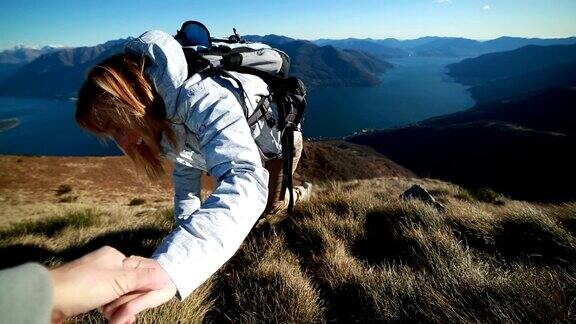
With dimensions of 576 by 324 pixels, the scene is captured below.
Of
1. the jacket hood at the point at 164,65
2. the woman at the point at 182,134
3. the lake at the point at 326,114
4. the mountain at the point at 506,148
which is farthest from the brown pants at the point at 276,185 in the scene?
the lake at the point at 326,114

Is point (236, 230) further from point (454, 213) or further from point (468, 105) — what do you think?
point (468, 105)

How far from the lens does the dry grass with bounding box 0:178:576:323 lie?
189 cm

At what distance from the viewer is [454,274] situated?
2.20 meters

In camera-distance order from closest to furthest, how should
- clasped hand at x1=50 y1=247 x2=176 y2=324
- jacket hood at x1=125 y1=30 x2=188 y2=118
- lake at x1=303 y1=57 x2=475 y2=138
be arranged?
clasped hand at x1=50 y1=247 x2=176 y2=324 < jacket hood at x1=125 y1=30 x2=188 y2=118 < lake at x1=303 y1=57 x2=475 y2=138

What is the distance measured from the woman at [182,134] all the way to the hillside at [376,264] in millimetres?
846

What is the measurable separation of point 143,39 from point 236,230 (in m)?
1.18

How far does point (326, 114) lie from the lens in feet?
445

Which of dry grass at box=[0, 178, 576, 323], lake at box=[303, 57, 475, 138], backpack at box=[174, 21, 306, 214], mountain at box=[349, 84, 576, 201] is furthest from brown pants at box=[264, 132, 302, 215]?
lake at box=[303, 57, 475, 138]

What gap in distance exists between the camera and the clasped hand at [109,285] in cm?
75

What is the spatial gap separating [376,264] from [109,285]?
2.23 m

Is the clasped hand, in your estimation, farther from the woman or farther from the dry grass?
the dry grass

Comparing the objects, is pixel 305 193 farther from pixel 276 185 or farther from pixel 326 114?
pixel 326 114

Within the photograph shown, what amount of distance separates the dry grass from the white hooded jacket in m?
0.89

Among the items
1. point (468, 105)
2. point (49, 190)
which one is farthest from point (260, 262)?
point (468, 105)
